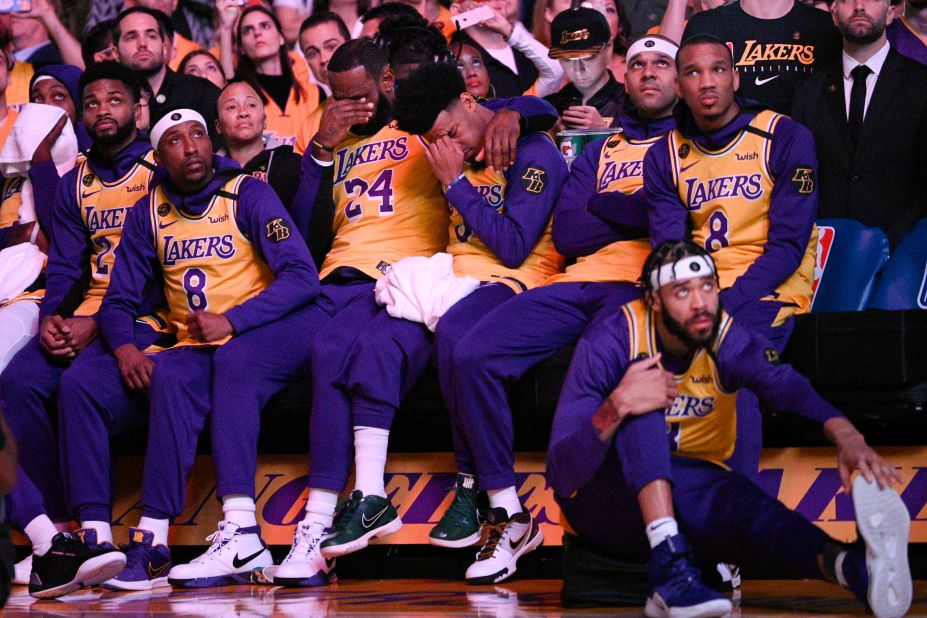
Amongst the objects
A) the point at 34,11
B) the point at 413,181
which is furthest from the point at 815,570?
the point at 34,11

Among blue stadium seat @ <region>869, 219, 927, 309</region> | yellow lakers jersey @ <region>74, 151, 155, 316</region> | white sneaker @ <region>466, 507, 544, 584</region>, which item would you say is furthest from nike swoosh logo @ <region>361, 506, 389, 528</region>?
blue stadium seat @ <region>869, 219, 927, 309</region>

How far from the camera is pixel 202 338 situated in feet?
19.4

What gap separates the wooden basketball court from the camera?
4656 millimetres

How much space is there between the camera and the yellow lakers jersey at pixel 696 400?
460 cm

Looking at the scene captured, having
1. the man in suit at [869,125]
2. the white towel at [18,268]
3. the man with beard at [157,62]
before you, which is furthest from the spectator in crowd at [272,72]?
the man in suit at [869,125]

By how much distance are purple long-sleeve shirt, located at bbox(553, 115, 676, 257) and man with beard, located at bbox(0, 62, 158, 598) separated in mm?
1887

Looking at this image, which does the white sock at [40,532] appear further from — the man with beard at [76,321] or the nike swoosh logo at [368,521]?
the nike swoosh logo at [368,521]

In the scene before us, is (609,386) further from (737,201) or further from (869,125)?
Result: (869,125)

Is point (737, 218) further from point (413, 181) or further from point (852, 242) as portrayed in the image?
point (413, 181)

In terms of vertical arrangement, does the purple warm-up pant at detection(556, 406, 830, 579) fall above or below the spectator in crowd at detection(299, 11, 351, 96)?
below

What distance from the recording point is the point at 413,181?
20.8 ft

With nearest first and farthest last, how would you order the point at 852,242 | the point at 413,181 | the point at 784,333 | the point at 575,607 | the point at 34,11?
Answer: the point at 575,607, the point at 784,333, the point at 852,242, the point at 413,181, the point at 34,11

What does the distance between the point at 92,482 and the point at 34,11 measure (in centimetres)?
399

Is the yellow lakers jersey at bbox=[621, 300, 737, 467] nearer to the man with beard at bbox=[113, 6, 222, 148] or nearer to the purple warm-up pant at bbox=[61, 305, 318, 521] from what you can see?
the purple warm-up pant at bbox=[61, 305, 318, 521]
